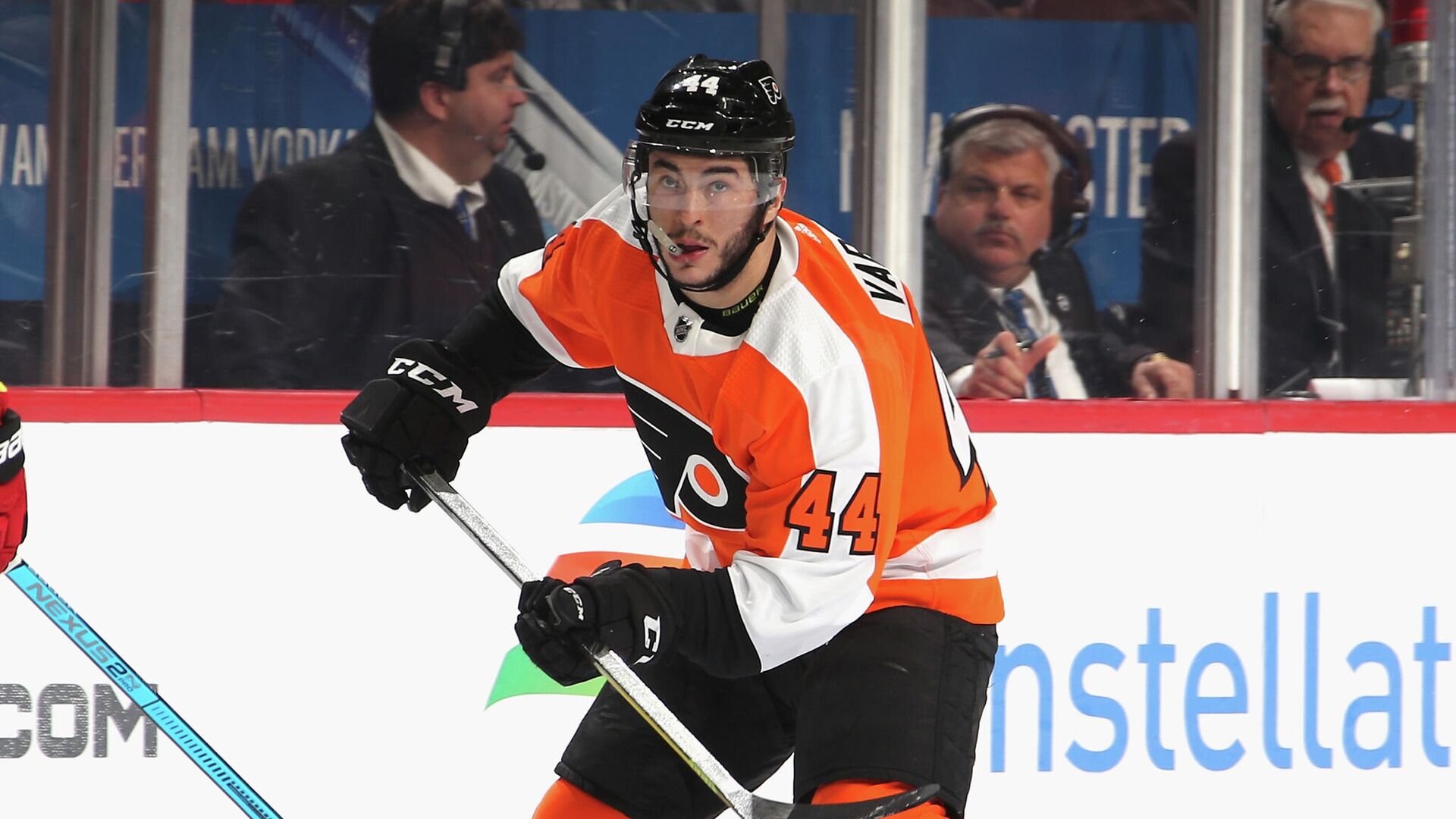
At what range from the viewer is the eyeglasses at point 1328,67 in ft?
11.7

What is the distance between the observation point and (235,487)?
3.01 metres

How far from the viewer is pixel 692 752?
6.70 ft

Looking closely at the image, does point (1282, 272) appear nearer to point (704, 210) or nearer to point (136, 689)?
point (704, 210)

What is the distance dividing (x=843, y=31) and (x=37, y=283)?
1692mm

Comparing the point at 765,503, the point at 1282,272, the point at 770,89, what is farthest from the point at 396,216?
the point at 1282,272

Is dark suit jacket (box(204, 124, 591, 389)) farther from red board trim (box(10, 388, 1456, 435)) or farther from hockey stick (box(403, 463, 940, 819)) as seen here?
hockey stick (box(403, 463, 940, 819))

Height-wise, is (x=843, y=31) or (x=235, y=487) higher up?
(x=843, y=31)

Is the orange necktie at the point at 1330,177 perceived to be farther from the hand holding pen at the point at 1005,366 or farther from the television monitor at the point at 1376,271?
the hand holding pen at the point at 1005,366

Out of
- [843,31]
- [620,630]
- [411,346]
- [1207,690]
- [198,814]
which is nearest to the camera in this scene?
[620,630]

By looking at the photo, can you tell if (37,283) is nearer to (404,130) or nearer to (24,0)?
(24,0)

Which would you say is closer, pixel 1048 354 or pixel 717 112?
pixel 717 112

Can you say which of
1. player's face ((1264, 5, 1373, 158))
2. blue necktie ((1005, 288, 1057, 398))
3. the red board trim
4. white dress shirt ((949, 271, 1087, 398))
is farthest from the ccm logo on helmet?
player's face ((1264, 5, 1373, 158))

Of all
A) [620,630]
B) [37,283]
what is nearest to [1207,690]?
[620,630]

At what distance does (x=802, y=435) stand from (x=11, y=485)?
1148mm
